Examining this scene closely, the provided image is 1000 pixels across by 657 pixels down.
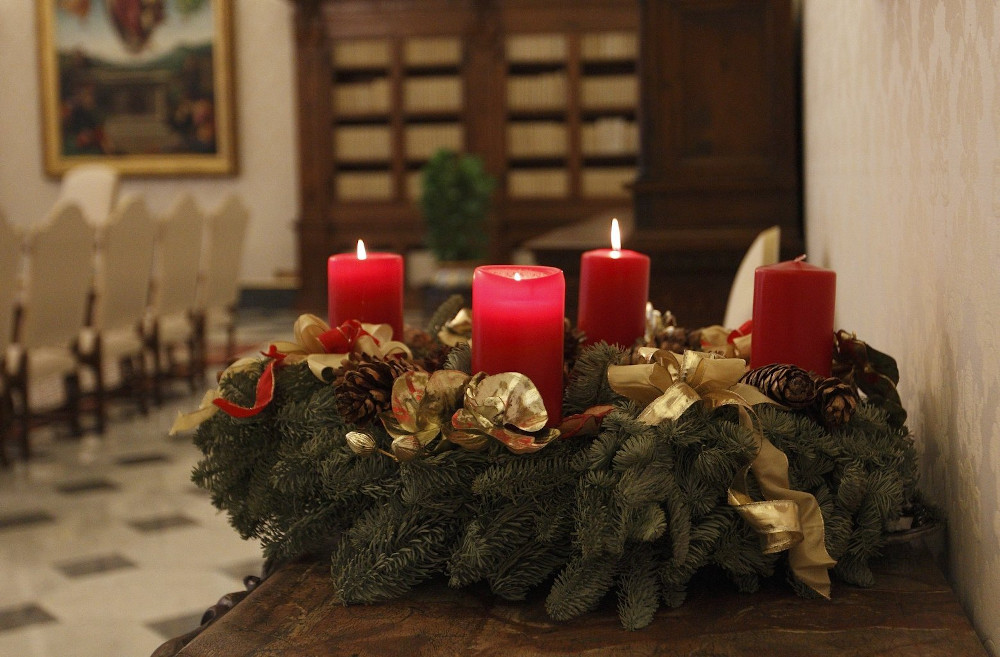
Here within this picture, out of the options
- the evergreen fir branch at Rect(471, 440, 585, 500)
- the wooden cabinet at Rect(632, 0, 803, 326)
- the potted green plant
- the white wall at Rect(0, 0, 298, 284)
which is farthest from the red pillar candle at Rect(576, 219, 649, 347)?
the white wall at Rect(0, 0, 298, 284)

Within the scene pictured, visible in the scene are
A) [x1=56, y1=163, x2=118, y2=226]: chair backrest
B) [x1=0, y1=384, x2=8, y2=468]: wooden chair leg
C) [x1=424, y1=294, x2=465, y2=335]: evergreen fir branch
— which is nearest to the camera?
[x1=424, y1=294, x2=465, y2=335]: evergreen fir branch

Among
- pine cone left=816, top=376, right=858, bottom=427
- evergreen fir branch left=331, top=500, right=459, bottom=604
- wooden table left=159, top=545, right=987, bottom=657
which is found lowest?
wooden table left=159, top=545, right=987, bottom=657

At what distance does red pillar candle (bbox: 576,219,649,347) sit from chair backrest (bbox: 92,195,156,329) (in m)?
3.76

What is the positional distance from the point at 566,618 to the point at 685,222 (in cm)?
204

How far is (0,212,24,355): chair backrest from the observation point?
11.9ft

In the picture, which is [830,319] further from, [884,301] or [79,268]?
[79,268]

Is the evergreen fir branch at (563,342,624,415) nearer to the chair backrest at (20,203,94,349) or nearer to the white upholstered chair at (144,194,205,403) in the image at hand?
the chair backrest at (20,203,94,349)

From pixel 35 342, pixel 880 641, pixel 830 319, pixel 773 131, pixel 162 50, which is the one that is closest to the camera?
pixel 880 641

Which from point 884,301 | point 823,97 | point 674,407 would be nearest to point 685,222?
point 823,97

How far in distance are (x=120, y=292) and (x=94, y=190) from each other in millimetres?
2214

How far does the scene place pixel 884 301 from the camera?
3.70 feet

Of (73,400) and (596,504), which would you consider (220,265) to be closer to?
(73,400)

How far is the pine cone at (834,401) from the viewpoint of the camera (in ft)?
2.65

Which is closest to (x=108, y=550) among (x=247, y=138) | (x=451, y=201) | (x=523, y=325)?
(x=523, y=325)
